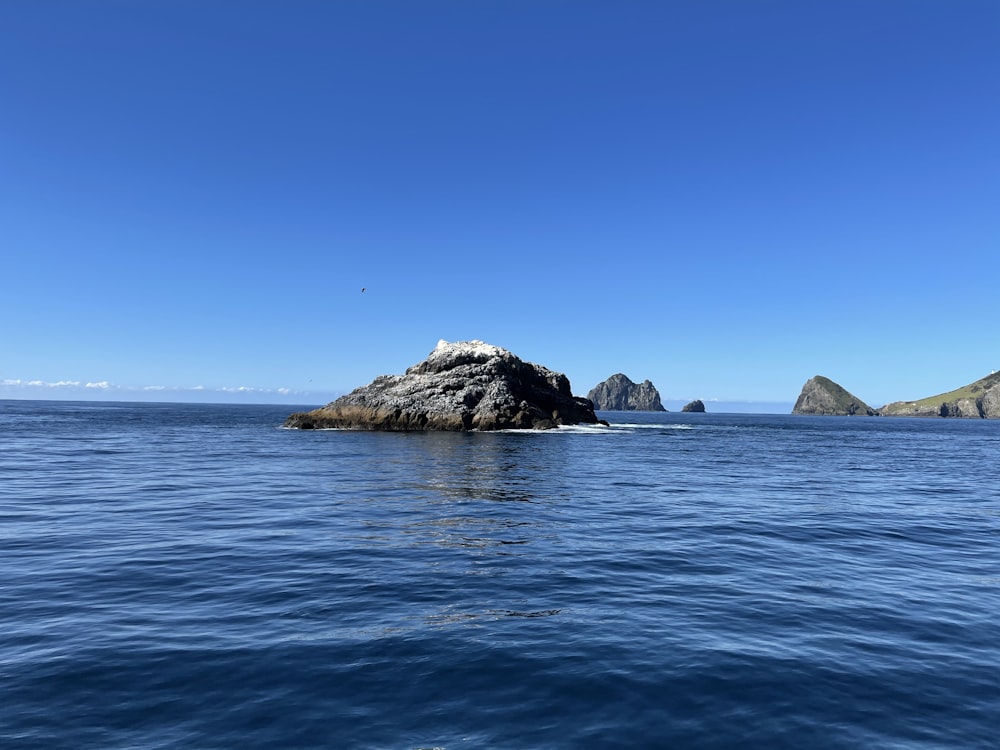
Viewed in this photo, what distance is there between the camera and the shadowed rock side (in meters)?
83.2

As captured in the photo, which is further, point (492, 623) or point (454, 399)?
point (454, 399)

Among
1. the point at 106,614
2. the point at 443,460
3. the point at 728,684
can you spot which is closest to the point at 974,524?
the point at 728,684

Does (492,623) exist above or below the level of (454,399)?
below

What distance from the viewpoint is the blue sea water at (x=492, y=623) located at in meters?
7.40

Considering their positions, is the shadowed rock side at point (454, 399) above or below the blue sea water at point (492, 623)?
above

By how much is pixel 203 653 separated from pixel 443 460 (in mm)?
34993

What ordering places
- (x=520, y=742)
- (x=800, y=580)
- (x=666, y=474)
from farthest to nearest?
(x=666, y=474)
(x=800, y=580)
(x=520, y=742)

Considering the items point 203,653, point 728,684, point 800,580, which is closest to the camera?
point 728,684

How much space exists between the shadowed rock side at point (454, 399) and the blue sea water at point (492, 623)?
57.0 metres

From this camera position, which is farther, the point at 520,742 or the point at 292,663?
the point at 292,663

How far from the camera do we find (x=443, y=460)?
44156 mm

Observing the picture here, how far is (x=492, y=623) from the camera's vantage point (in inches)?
428

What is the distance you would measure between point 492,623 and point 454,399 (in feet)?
244

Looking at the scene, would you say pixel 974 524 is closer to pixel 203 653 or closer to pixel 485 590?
pixel 485 590
